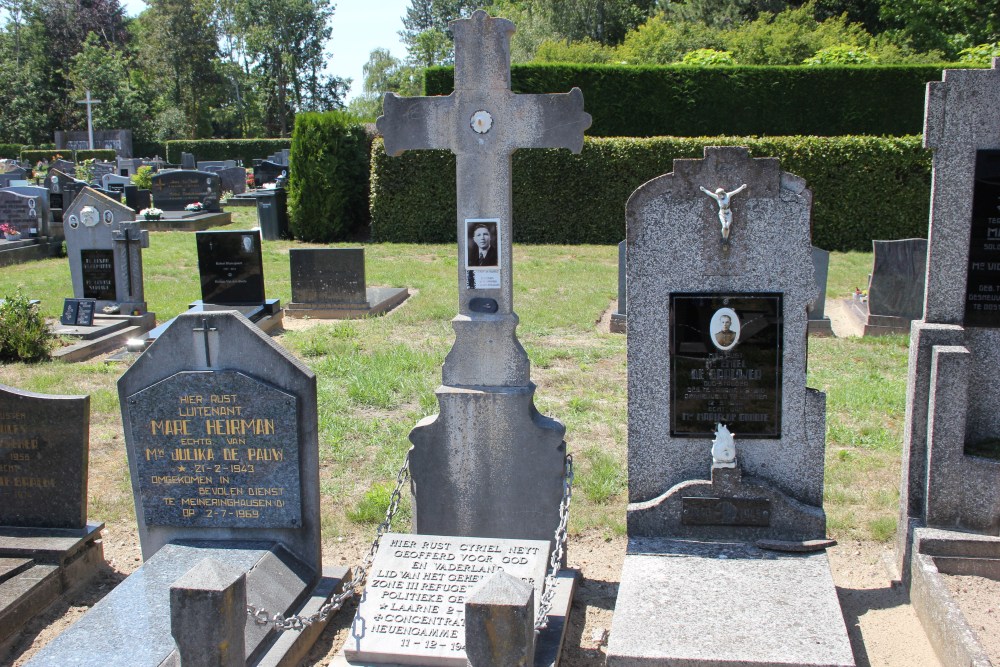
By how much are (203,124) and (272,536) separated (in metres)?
55.6

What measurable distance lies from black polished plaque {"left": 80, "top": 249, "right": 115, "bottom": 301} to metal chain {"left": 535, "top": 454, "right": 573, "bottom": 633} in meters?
9.08

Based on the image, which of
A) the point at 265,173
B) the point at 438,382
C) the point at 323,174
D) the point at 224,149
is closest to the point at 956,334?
the point at 438,382

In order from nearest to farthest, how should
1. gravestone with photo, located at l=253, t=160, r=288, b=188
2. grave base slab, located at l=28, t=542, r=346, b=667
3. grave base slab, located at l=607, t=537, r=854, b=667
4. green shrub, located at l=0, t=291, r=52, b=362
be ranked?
grave base slab, located at l=607, t=537, r=854, b=667 → grave base slab, located at l=28, t=542, r=346, b=667 → green shrub, located at l=0, t=291, r=52, b=362 → gravestone with photo, located at l=253, t=160, r=288, b=188

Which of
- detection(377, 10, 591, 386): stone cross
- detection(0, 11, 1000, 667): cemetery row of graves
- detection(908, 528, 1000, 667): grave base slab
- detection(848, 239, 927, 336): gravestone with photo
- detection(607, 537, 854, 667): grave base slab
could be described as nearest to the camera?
detection(607, 537, 854, 667): grave base slab

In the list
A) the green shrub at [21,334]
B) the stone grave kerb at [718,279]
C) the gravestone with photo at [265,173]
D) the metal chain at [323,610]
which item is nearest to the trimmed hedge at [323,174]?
the green shrub at [21,334]

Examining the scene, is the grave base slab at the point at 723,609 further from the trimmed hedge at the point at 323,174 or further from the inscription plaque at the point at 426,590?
the trimmed hedge at the point at 323,174

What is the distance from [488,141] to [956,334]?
110 inches

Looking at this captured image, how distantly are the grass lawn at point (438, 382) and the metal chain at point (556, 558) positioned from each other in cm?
100

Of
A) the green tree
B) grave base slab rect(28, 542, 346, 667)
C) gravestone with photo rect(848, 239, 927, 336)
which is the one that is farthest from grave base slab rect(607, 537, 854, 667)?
the green tree

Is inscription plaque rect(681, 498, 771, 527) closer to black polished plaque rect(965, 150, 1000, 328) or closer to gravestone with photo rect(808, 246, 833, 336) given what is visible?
black polished plaque rect(965, 150, 1000, 328)

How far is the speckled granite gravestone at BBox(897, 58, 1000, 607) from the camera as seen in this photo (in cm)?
482

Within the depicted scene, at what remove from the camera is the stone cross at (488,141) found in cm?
492

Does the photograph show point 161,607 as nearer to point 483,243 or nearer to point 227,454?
point 227,454

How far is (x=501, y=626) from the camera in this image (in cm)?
335
